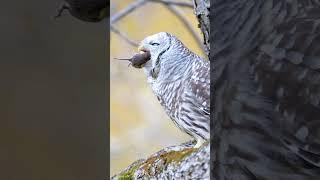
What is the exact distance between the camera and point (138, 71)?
5.36 ft

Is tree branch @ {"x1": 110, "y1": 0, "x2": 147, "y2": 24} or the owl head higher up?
tree branch @ {"x1": 110, "y1": 0, "x2": 147, "y2": 24}

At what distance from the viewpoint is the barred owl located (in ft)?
4.83

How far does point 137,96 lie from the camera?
1.64 m

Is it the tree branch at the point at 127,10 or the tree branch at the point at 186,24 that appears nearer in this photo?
the tree branch at the point at 186,24

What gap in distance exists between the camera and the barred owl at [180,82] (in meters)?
1.47
